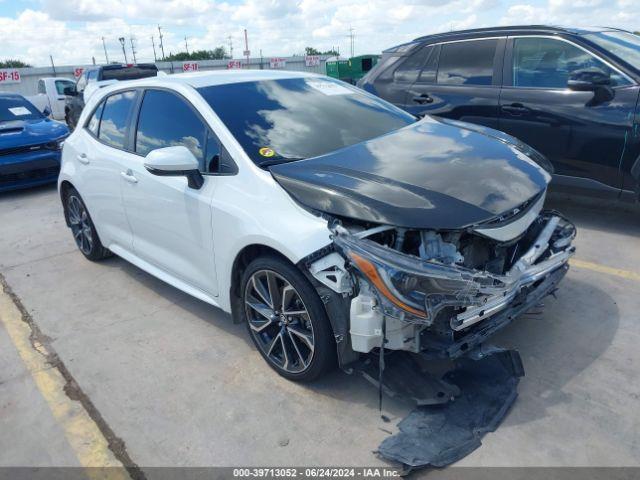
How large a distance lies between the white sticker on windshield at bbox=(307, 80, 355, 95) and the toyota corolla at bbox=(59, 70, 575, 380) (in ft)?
0.08

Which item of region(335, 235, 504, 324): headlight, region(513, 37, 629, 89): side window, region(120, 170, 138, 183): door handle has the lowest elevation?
region(335, 235, 504, 324): headlight

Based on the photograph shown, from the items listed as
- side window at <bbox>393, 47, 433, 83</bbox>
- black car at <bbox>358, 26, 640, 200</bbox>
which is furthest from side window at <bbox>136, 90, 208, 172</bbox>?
side window at <bbox>393, 47, 433, 83</bbox>

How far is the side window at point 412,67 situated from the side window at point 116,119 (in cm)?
326

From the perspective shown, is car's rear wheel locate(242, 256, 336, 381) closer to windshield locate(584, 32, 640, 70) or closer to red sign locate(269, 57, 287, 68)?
windshield locate(584, 32, 640, 70)

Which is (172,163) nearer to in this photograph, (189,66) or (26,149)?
(26,149)

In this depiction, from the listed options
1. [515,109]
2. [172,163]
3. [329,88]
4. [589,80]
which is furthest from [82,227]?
[589,80]

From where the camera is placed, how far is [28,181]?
325 inches

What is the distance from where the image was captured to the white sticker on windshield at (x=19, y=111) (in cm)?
885

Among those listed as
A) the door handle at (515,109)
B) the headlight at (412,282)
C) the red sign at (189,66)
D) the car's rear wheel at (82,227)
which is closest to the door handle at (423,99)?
the door handle at (515,109)

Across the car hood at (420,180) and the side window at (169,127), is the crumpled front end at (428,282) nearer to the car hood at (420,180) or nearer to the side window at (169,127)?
the car hood at (420,180)

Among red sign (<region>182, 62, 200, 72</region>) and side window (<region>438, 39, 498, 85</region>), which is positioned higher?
side window (<region>438, 39, 498, 85</region>)

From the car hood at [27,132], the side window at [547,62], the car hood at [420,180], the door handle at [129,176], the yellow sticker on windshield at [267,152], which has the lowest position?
the car hood at [27,132]

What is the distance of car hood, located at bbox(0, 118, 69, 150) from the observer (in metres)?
7.93

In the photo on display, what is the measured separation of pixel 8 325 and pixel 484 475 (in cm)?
370
